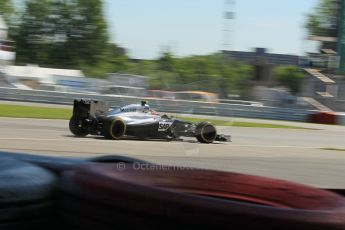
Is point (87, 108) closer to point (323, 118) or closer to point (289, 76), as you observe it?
point (323, 118)

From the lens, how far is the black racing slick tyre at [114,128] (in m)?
13.3

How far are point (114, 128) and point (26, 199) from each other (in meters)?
11.5

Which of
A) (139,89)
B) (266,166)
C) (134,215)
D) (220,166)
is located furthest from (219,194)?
(139,89)

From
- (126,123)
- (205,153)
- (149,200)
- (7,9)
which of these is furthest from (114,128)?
(7,9)

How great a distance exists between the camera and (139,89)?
47.9ft

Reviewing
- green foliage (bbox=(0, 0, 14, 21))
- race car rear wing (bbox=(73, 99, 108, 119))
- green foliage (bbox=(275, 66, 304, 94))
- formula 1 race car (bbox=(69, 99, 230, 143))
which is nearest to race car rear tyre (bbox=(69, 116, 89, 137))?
formula 1 race car (bbox=(69, 99, 230, 143))

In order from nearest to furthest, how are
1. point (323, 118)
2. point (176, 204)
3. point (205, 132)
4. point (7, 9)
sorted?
point (176, 204), point (205, 132), point (323, 118), point (7, 9)

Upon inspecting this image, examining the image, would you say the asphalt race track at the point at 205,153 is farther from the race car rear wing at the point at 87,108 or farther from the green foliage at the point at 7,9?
the green foliage at the point at 7,9

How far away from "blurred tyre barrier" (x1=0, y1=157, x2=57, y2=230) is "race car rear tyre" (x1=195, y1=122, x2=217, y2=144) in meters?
10.9

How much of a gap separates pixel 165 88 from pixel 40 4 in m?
79.4

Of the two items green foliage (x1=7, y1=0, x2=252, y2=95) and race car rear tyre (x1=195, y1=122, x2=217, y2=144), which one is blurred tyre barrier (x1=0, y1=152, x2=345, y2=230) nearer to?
race car rear tyre (x1=195, y1=122, x2=217, y2=144)

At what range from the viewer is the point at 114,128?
13352 millimetres

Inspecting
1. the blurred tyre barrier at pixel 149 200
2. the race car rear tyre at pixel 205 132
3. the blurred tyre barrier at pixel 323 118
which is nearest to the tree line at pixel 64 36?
the blurred tyre barrier at pixel 323 118

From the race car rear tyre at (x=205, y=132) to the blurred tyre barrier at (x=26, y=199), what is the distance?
10.9m
